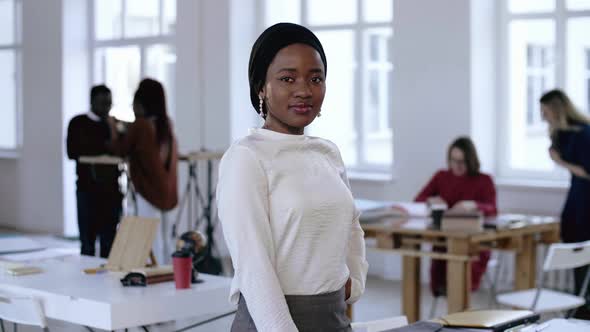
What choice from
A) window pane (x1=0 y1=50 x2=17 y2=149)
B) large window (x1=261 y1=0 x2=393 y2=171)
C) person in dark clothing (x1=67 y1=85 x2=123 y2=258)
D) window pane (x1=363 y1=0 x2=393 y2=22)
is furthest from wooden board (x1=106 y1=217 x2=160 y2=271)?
window pane (x1=0 y1=50 x2=17 y2=149)

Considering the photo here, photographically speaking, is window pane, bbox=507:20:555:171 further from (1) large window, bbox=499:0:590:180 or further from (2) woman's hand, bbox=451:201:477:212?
(2) woman's hand, bbox=451:201:477:212

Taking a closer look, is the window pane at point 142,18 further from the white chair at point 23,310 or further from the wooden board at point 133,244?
the white chair at point 23,310

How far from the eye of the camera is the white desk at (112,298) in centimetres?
317

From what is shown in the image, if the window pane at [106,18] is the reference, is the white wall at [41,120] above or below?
below

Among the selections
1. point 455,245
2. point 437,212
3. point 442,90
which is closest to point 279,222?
point 455,245

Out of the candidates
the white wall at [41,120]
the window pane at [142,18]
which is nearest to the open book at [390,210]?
the window pane at [142,18]

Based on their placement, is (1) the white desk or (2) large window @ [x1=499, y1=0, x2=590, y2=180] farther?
(2) large window @ [x1=499, y1=0, x2=590, y2=180]

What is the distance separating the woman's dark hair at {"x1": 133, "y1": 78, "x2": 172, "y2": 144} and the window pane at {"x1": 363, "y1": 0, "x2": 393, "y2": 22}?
2539 millimetres

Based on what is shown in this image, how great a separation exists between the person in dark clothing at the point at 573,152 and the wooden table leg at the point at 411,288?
1222 millimetres

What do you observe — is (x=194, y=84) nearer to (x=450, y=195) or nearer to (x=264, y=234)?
(x=450, y=195)

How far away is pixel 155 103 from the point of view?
20.6 feet

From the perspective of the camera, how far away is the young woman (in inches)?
79.0

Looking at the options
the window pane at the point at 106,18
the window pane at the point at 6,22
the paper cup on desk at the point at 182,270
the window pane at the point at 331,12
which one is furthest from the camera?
the window pane at the point at 6,22

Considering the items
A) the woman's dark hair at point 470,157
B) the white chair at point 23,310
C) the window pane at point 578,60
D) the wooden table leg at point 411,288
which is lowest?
the wooden table leg at point 411,288
